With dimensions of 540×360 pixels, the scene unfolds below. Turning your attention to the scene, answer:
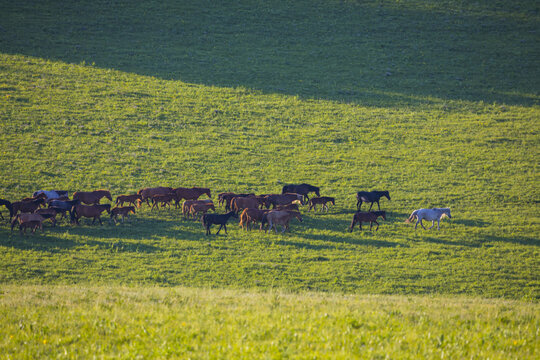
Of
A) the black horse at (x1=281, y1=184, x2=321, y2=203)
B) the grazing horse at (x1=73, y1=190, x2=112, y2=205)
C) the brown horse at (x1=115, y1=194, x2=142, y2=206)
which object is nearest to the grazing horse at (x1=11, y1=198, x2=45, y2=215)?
the grazing horse at (x1=73, y1=190, x2=112, y2=205)

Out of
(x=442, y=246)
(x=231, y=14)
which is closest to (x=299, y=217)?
(x=442, y=246)

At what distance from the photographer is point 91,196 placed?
26.4m

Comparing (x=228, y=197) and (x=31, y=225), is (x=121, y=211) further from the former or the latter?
(x=228, y=197)

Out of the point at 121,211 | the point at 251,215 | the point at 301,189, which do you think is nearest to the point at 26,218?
the point at 121,211

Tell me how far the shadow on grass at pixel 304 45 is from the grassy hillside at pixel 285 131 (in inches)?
13.7

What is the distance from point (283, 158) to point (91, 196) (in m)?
14.9

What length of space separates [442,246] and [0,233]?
19726 millimetres

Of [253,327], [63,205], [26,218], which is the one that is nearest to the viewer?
[253,327]

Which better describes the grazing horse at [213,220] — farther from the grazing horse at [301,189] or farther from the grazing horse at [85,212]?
the grazing horse at [301,189]

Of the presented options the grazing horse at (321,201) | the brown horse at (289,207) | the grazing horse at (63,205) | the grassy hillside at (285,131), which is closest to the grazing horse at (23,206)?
the grazing horse at (63,205)

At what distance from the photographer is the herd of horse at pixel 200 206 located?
23.3m

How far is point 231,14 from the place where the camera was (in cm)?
7412

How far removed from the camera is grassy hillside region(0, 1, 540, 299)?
64.5 ft

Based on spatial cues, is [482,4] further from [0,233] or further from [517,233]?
[0,233]
